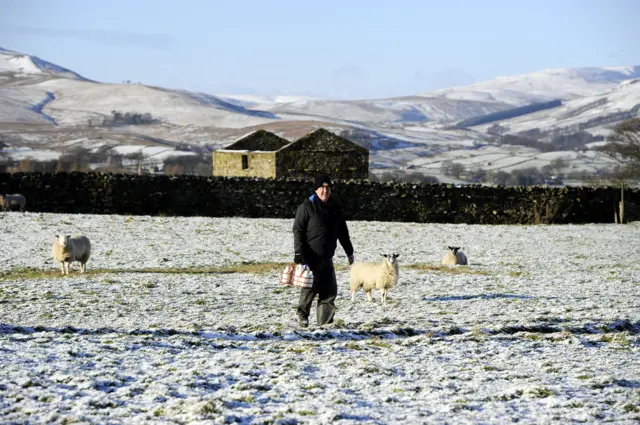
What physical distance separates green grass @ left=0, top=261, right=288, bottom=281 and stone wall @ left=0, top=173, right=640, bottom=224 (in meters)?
21.6

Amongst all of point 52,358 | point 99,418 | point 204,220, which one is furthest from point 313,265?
point 204,220

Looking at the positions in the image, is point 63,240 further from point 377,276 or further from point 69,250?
point 377,276

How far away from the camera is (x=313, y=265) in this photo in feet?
45.4

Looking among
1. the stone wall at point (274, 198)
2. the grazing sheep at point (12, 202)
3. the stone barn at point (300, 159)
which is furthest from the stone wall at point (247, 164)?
the grazing sheep at point (12, 202)

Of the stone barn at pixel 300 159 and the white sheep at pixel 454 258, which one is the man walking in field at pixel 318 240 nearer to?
the white sheep at pixel 454 258

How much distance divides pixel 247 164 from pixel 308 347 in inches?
1793

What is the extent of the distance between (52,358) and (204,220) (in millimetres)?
31796

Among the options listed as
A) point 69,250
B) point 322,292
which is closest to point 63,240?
point 69,250

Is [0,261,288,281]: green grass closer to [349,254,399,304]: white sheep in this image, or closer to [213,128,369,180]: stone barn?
[349,254,399,304]: white sheep

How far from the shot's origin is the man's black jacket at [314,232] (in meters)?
13.8

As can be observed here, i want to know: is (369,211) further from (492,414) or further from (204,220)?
(492,414)

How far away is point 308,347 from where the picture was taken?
12234 mm

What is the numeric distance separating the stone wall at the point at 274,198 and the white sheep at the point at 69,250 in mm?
24498

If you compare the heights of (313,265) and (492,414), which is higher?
(313,265)
